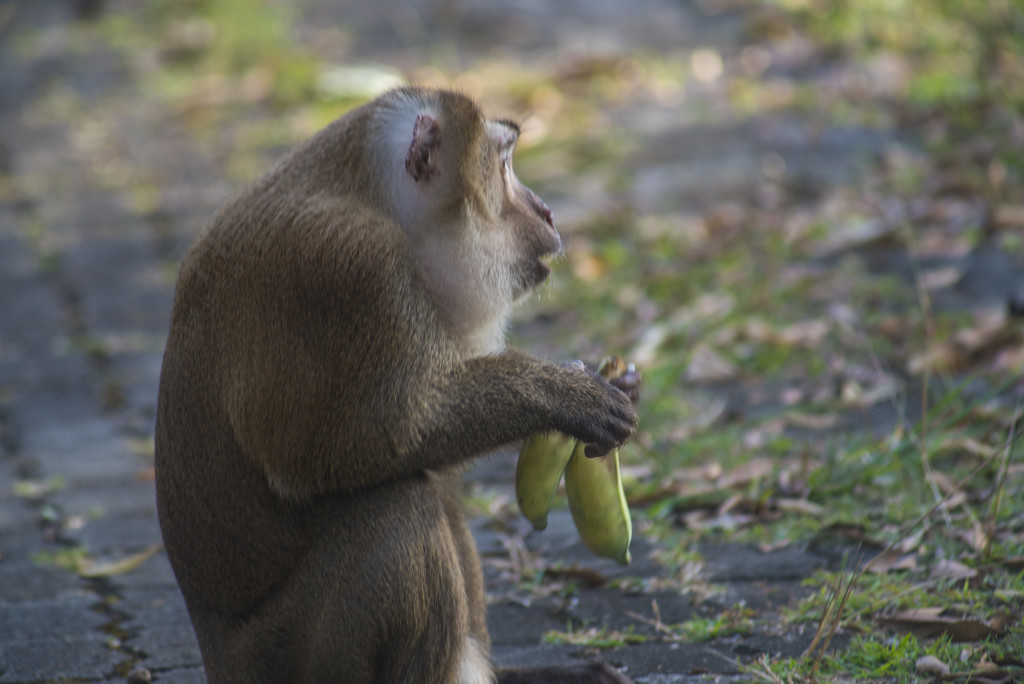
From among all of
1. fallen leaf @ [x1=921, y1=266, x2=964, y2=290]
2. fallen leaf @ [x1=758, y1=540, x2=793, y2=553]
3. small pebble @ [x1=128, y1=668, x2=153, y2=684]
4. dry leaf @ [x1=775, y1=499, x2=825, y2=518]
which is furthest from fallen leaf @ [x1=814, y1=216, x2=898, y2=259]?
small pebble @ [x1=128, y1=668, x2=153, y2=684]

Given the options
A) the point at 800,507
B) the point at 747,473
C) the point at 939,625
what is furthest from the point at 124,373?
the point at 939,625

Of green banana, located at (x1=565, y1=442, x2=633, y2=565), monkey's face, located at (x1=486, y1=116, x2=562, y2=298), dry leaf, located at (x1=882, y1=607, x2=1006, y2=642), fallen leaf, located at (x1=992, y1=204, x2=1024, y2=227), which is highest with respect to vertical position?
monkey's face, located at (x1=486, y1=116, x2=562, y2=298)

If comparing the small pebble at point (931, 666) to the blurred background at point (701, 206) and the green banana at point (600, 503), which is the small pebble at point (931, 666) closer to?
the blurred background at point (701, 206)

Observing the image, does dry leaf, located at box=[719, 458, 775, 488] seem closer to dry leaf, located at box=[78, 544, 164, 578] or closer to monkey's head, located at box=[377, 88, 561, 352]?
monkey's head, located at box=[377, 88, 561, 352]

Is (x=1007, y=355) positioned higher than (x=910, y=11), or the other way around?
(x=910, y=11)

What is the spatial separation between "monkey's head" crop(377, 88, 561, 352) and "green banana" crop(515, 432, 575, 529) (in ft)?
1.23

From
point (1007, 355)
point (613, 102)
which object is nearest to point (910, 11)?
point (613, 102)

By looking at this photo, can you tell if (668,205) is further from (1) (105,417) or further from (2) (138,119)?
(2) (138,119)

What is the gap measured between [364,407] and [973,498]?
2.22m

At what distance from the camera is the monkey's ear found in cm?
321

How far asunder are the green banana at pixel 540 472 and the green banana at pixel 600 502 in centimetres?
8

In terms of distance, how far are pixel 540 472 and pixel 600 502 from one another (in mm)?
213

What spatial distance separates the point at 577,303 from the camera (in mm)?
6492

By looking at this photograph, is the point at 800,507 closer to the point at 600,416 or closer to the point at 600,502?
the point at 600,502
